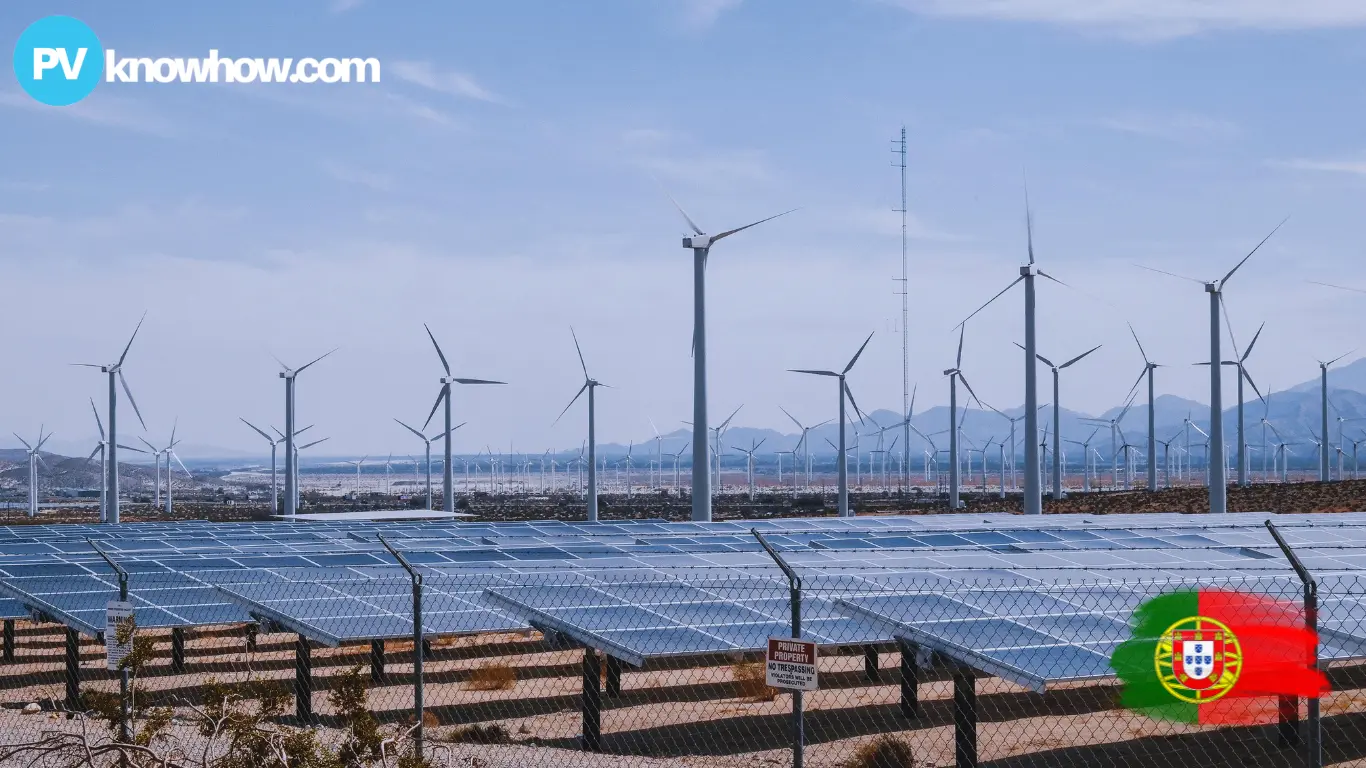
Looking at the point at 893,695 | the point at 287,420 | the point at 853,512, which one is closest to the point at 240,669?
the point at 893,695

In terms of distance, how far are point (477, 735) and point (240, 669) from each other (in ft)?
33.8

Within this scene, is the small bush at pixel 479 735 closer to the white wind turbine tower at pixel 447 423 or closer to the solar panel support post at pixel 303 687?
the solar panel support post at pixel 303 687

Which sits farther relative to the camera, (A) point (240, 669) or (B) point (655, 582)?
(A) point (240, 669)

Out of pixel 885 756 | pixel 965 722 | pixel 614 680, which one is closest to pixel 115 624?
pixel 885 756

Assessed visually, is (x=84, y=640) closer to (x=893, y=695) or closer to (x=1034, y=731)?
(x=893, y=695)

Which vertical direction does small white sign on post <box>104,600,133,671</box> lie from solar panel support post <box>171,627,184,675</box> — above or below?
above

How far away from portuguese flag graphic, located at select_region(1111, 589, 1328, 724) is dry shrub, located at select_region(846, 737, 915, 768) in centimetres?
283

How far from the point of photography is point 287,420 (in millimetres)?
78375

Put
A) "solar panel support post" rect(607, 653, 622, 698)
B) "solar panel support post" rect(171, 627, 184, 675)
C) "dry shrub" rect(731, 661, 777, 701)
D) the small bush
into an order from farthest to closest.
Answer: "solar panel support post" rect(171, 627, 184, 675)
"solar panel support post" rect(607, 653, 622, 698)
"dry shrub" rect(731, 661, 777, 701)
the small bush

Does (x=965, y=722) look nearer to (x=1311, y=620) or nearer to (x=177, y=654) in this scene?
(x=1311, y=620)

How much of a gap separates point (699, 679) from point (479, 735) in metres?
7.02

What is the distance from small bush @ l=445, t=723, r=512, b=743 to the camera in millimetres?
19250

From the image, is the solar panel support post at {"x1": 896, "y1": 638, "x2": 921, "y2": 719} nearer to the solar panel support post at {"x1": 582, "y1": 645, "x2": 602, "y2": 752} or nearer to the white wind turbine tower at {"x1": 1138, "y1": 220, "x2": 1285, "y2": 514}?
the solar panel support post at {"x1": 582, "y1": 645, "x2": 602, "y2": 752}

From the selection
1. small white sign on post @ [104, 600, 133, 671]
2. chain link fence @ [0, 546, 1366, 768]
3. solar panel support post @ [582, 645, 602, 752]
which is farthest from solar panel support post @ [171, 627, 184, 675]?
small white sign on post @ [104, 600, 133, 671]
